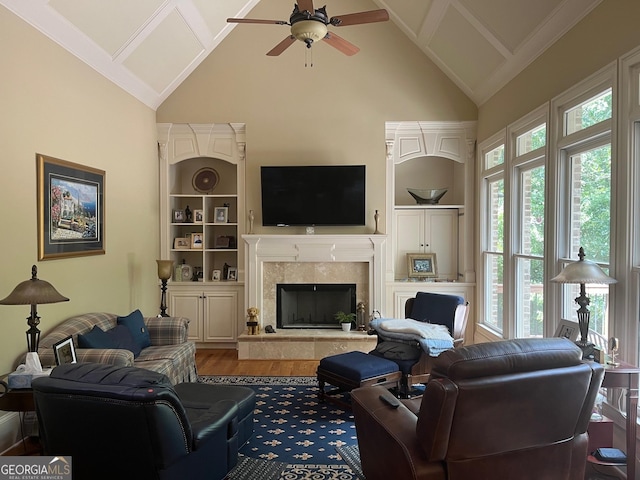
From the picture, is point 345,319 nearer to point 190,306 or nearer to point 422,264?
point 422,264

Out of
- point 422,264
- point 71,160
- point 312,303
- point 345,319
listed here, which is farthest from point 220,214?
point 422,264

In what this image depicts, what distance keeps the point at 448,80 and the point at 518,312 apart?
10.4 ft

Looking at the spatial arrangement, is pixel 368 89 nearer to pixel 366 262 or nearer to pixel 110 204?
pixel 366 262

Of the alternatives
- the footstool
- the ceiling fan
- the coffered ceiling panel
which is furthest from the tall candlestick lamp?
the coffered ceiling panel

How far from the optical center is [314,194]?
6004 mm

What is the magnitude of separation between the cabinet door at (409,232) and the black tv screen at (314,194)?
0.67 m

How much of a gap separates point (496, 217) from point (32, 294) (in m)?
4.90

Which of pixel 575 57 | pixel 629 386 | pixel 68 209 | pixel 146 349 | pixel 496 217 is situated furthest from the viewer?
pixel 496 217

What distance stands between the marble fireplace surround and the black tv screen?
0.26 meters

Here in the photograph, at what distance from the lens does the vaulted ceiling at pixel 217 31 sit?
12.5ft

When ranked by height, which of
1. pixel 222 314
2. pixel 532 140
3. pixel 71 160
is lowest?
pixel 222 314

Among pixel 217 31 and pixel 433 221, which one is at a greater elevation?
pixel 217 31

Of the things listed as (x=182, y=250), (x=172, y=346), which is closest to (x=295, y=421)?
(x=172, y=346)

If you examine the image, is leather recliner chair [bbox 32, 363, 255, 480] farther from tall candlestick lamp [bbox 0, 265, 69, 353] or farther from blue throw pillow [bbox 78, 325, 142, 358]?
blue throw pillow [bbox 78, 325, 142, 358]
